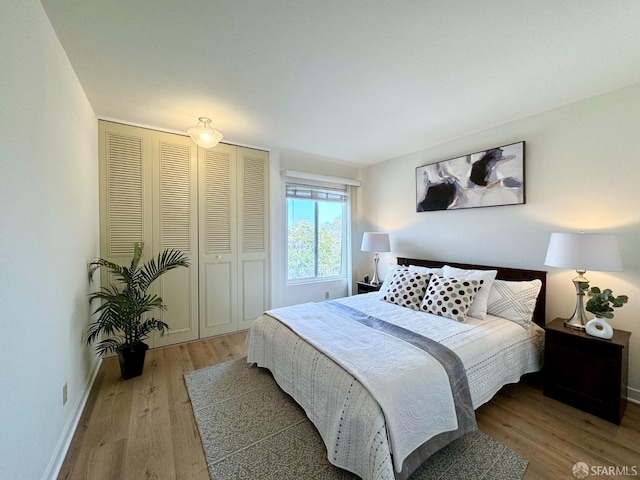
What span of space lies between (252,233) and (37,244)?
2297 millimetres

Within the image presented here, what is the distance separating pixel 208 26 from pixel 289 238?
2780 millimetres

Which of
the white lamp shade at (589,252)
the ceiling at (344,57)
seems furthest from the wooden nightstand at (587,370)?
the ceiling at (344,57)

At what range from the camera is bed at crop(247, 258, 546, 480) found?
1317 millimetres

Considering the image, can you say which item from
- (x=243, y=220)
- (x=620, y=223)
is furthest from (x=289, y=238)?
(x=620, y=223)

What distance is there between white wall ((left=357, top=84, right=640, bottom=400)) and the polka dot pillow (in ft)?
2.51

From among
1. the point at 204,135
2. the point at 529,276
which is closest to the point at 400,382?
the point at 529,276

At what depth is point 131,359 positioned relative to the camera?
2332 millimetres

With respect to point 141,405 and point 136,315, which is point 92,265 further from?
point 141,405

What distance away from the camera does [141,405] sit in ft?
6.56

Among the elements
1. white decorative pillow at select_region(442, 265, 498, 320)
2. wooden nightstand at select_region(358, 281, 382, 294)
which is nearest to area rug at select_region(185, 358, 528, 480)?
white decorative pillow at select_region(442, 265, 498, 320)

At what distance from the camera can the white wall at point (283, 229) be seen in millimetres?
3684

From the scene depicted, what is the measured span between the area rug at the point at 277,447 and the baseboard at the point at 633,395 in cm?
137

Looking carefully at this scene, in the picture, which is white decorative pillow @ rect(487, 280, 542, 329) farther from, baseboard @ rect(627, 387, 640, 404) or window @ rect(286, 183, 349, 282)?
window @ rect(286, 183, 349, 282)

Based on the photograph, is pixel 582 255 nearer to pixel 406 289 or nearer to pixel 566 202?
pixel 566 202
